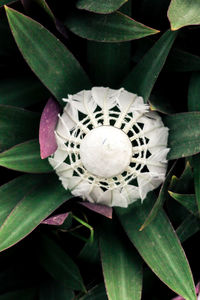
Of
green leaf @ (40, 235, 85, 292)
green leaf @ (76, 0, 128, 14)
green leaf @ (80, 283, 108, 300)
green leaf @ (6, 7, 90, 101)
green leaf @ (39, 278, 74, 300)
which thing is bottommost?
green leaf @ (39, 278, 74, 300)

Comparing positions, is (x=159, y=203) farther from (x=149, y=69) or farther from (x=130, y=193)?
(x=149, y=69)

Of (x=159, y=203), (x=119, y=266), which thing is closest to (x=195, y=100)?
(x=159, y=203)

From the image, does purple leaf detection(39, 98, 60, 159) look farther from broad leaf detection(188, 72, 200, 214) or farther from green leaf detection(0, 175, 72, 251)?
broad leaf detection(188, 72, 200, 214)

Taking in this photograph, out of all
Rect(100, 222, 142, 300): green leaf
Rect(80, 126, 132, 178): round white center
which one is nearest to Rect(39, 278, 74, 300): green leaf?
Rect(100, 222, 142, 300): green leaf

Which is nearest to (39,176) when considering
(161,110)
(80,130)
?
(80,130)

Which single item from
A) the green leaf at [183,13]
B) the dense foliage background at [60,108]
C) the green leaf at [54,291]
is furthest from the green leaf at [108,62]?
the green leaf at [54,291]
